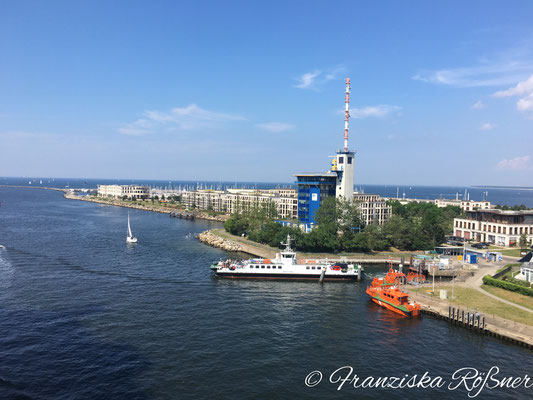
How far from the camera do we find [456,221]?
124 meters

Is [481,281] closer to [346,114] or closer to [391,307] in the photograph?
[391,307]

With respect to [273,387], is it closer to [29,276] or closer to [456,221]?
[29,276]

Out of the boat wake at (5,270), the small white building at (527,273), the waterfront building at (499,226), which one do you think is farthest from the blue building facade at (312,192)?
the boat wake at (5,270)

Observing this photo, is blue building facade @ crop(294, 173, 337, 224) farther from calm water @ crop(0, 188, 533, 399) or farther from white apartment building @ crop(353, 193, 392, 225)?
calm water @ crop(0, 188, 533, 399)

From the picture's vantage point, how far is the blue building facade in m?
127

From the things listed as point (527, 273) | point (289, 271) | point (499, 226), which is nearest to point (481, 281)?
point (527, 273)

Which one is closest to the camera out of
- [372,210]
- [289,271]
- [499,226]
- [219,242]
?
[289,271]

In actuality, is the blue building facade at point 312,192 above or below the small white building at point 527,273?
above

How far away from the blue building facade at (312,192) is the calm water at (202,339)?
180 ft

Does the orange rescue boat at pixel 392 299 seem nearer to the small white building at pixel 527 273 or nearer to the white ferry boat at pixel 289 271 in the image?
the white ferry boat at pixel 289 271

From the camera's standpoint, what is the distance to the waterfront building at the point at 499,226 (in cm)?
10756

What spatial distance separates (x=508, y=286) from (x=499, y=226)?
56596 mm

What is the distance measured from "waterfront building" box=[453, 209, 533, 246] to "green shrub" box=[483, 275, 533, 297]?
51.5m

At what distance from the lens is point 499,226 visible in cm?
10944
